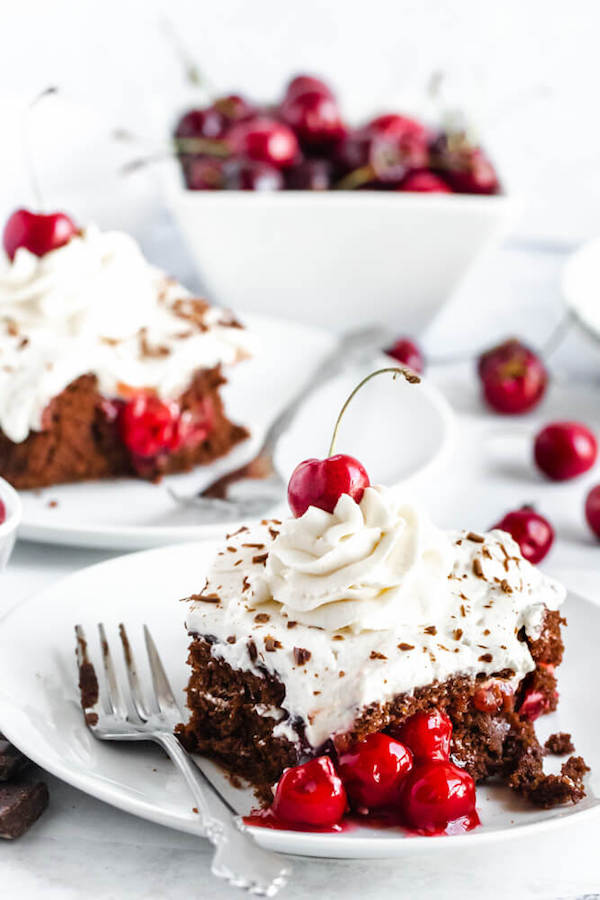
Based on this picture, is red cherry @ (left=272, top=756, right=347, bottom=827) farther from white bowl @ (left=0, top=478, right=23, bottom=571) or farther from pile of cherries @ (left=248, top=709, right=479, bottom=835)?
white bowl @ (left=0, top=478, right=23, bottom=571)

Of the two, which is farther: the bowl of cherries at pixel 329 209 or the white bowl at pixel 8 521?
the bowl of cherries at pixel 329 209

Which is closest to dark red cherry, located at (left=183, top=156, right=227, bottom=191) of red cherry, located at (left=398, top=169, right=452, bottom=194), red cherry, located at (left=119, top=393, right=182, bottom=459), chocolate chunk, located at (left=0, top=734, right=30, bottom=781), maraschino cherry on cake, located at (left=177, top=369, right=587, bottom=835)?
red cherry, located at (left=398, top=169, right=452, bottom=194)

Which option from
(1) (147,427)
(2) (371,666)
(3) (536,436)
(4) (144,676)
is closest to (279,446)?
(1) (147,427)

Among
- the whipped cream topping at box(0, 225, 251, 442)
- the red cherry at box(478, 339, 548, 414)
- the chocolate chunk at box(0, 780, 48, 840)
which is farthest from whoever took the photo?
the red cherry at box(478, 339, 548, 414)

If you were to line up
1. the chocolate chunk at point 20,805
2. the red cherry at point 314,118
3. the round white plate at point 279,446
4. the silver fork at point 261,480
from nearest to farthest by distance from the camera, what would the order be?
1. the chocolate chunk at point 20,805
2. the round white plate at point 279,446
3. the silver fork at point 261,480
4. the red cherry at point 314,118

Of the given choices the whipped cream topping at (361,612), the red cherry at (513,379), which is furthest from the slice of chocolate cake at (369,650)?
the red cherry at (513,379)

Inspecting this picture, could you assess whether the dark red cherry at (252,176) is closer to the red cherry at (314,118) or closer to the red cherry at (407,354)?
the red cherry at (314,118)

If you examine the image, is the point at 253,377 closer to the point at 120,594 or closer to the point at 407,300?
the point at 407,300
